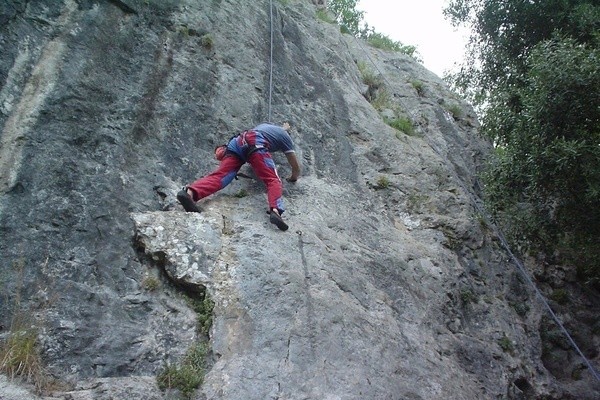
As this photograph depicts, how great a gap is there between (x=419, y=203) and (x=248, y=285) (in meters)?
4.23

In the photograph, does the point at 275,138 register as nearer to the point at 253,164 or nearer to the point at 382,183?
the point at 253,164

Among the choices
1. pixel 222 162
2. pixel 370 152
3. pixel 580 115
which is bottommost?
pixel 222 162

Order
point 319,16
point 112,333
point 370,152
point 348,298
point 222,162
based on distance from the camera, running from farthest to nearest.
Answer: point 319,16 → point 370,152 → point 222,162 → point 348,298 → point 112,333

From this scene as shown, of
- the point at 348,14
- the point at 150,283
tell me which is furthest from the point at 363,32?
the point at 150,283

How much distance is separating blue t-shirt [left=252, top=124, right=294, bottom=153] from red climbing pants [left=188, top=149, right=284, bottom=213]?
0.63 ft

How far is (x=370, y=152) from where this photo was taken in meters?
9.91

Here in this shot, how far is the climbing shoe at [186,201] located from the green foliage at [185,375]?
6.06 ft

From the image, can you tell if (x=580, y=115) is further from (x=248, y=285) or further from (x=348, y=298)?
(x=248, y=285)

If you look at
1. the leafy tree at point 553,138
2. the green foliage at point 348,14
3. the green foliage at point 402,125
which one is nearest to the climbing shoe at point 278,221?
the leafy tree at point 553,138

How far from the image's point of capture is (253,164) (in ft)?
24.9

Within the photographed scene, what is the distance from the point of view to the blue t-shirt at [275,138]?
25.4 ft

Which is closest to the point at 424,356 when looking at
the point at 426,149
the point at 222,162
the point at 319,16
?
the point at 222,162

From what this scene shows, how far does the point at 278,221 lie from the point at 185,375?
7.47ft

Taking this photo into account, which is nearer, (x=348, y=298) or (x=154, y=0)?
(x=348, y=298)
